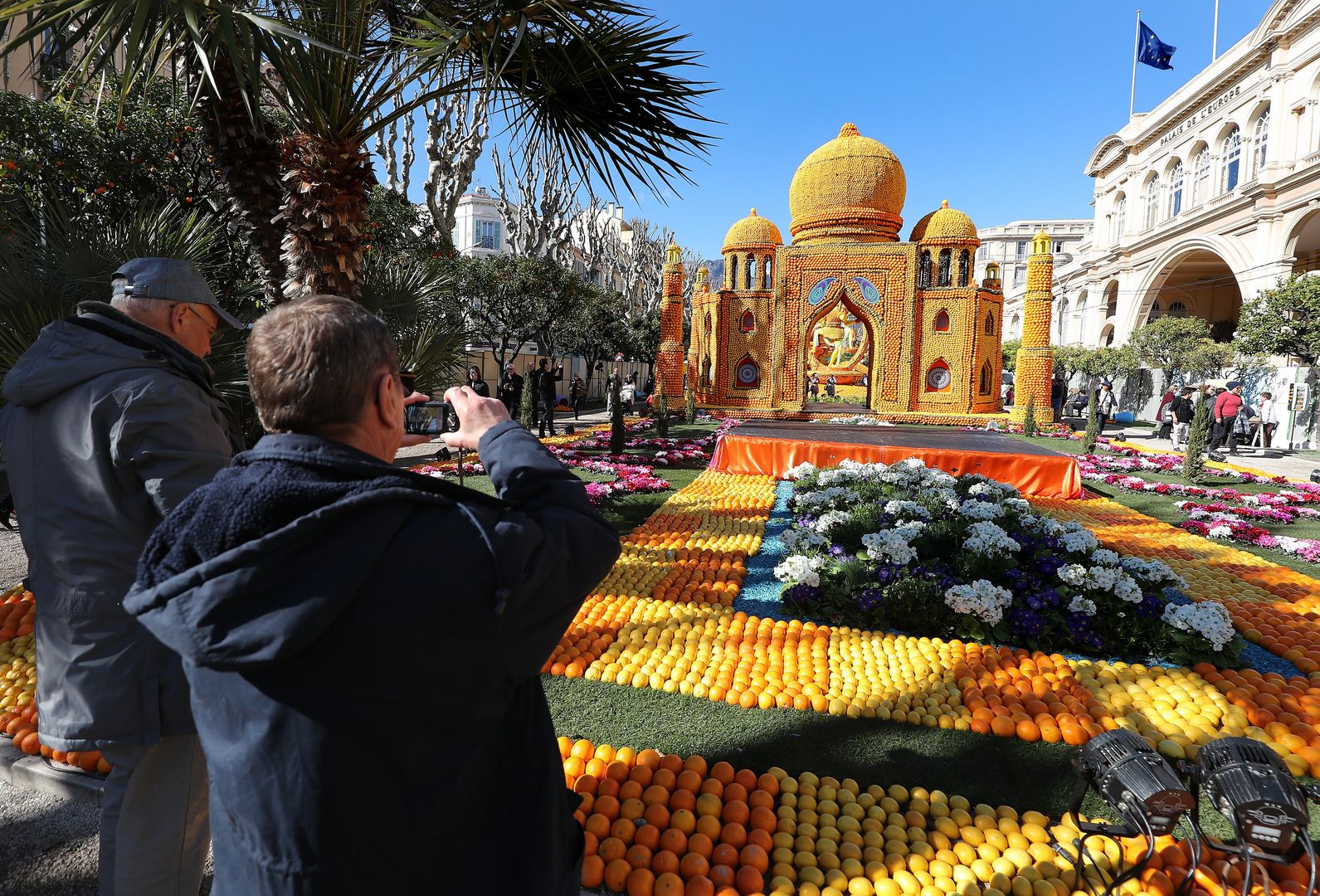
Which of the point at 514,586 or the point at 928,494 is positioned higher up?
the point at 514,586

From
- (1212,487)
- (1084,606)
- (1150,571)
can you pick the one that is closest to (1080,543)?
(1150,571)

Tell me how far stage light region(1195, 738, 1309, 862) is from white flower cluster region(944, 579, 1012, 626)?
277 centimetres

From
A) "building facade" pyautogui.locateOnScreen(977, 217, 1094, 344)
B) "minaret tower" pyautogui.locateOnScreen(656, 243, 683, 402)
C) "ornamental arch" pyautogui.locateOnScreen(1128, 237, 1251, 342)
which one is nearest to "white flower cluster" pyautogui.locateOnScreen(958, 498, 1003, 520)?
"minaret tower" pyautogui.locateOnScreen(656, 243, 683, 402)

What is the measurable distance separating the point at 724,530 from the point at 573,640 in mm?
3624

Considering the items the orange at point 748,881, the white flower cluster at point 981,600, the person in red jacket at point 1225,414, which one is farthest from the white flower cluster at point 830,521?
the person in red jacket at point 1225,414

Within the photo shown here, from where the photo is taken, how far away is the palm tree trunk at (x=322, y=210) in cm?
405

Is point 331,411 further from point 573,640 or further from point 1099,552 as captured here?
point 1099,552

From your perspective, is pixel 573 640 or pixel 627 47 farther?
pixel 573 640

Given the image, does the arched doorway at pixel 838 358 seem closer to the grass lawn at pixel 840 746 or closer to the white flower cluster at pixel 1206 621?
the white flower cluster at pixel 1206 621

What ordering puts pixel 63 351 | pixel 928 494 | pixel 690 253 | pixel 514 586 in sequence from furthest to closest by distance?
pixel 690 253 → pixel 928 494 → pixel 63 351 → pixel 514 586

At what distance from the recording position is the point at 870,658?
4.57 m

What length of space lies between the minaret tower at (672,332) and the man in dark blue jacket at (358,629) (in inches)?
928

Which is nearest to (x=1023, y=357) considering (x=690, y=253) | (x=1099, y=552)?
(x=1099, y=552)

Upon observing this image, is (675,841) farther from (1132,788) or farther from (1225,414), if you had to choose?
(1225,414)
